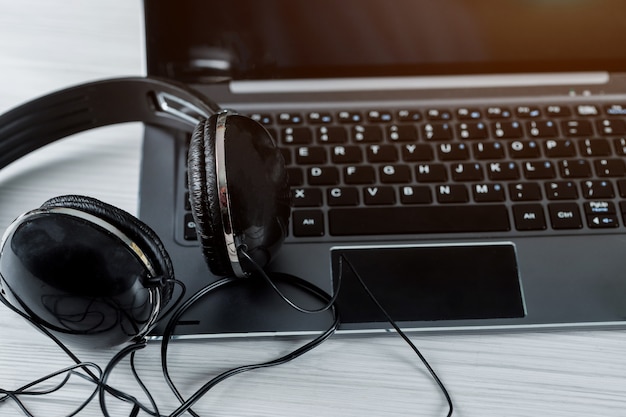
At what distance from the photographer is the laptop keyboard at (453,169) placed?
21.6 inches

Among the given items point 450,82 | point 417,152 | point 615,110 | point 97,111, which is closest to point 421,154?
point 417,152

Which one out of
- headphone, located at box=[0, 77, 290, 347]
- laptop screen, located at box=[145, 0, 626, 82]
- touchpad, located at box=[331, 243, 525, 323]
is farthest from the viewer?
laptop screen, located at box=[145, 0, 626, 82]

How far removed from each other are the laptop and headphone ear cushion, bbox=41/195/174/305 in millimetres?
89

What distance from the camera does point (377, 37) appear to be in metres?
0.62

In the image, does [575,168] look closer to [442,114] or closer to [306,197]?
[442,114]

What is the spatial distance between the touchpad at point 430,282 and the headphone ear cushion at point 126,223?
16 cm

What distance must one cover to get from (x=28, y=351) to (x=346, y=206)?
0.29 meters

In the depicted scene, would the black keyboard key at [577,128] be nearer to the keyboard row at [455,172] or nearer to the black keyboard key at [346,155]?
the keyboard row at [455,172]

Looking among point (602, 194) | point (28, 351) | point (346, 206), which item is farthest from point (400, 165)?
point (28, 351)

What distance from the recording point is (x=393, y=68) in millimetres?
637

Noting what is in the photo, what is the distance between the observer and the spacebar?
546 millimetres

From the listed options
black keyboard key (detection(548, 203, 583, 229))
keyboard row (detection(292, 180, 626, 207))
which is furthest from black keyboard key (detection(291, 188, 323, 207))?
black keyboard key (detection(548, 203, 583, 229))

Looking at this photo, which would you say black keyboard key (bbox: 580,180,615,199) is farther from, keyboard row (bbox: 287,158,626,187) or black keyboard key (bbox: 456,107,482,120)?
black keyboard key (bbox: 456,107,482,120)

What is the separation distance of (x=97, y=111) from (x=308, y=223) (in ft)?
0.78
